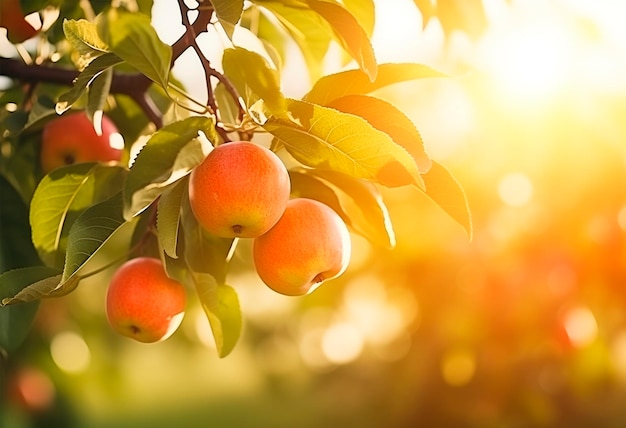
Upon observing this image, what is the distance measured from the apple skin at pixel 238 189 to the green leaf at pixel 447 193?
7.0 inches

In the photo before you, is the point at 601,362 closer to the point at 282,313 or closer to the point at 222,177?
the point at 222,177

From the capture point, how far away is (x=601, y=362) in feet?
10.0

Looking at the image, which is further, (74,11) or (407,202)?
(407,202)

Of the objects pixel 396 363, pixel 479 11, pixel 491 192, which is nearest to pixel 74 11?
pixel 479 11

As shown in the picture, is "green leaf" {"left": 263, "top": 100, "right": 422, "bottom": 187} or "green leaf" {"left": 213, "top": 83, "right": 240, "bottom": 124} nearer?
"green leaf" {"left": 263, "top": 100, "right": 422, "bottom": 187}

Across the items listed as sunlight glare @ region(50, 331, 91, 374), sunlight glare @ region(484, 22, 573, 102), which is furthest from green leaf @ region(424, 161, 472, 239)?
sunlight glare @ region(50, 331, 91, 374)

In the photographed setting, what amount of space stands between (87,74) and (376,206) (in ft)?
1.28

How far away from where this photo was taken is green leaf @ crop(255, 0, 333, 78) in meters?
1.10

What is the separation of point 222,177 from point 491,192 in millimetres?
2707

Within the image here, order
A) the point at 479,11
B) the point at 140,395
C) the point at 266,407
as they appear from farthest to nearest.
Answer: the point at 140,395, the point at 266,407, the point at 479,11

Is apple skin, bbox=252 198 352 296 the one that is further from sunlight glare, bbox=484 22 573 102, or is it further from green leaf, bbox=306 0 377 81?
sunlight glare, bbox=484 22 573 102

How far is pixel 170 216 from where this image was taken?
2.90 feet

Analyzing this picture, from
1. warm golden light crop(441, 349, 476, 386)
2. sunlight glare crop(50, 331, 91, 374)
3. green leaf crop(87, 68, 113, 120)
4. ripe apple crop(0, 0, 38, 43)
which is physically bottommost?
sunlight glare crop(50, 331, 91, 374)

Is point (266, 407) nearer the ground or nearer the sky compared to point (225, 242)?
nearer the ground
